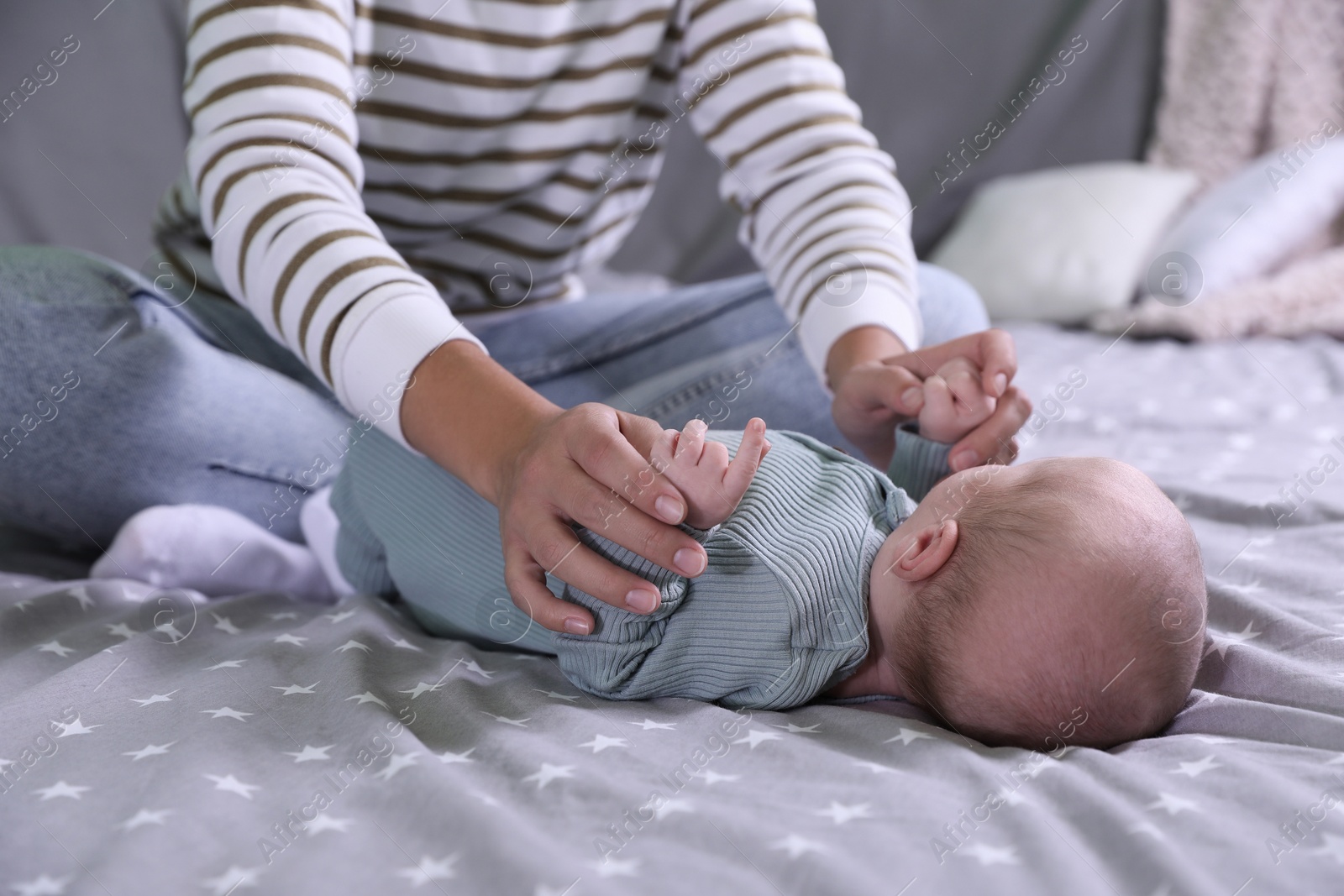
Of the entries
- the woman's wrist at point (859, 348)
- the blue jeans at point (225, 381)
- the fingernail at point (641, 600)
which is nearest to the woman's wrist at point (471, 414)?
the fingernail at point (641, 600)

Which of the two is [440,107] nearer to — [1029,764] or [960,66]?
[1029,764]

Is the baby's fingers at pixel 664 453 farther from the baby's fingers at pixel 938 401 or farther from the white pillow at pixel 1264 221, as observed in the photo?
the white pillow at pixel 1264 221

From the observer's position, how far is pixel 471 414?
606 millimetres

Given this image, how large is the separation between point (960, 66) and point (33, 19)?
1575 millimetres

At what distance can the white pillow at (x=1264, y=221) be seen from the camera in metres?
1.59

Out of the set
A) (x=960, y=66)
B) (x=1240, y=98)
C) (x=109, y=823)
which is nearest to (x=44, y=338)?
(x=109, y=823)

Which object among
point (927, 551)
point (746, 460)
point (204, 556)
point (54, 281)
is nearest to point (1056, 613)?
point (927, 551)

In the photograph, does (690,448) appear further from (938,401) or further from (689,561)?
(938,401)

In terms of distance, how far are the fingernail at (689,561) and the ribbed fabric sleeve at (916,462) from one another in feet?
0.93

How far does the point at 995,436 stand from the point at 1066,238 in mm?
1155

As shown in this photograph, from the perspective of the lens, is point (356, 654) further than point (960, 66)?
No

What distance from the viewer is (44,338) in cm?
79

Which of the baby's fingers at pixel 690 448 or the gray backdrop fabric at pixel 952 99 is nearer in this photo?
the baby's fingers at pixel 690 448

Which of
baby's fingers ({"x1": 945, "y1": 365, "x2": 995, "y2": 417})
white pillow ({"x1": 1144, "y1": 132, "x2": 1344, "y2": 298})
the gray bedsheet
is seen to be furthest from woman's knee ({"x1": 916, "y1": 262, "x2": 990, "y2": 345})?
white pillow ({"x1": 1144, "y1": 132, "x2": 1344, "y2": 298})
